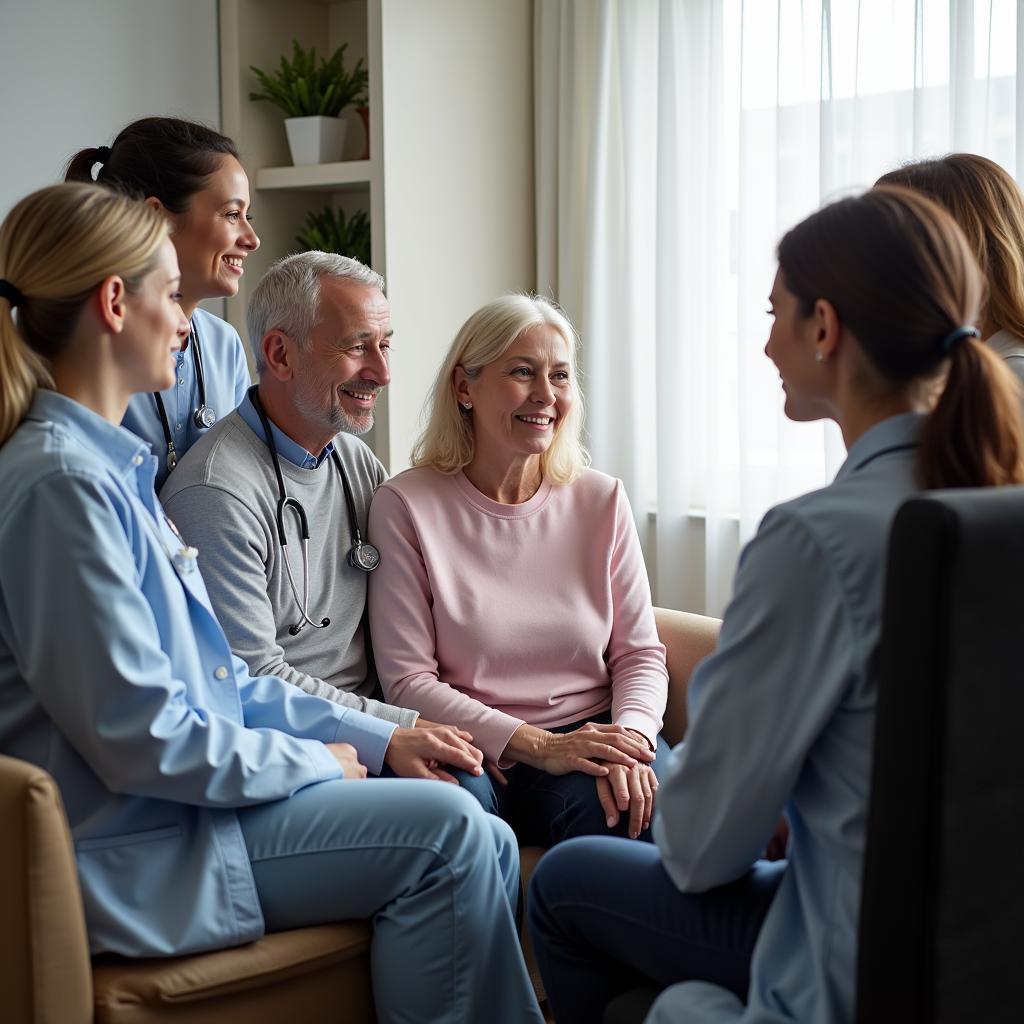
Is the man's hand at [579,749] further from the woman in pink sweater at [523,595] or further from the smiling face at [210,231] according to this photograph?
the smiling face at [210,231]

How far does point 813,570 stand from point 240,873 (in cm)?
92

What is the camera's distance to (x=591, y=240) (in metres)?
3.98

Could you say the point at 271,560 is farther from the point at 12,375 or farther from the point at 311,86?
the point at 311,86

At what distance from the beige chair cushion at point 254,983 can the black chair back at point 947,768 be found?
33.0 inches

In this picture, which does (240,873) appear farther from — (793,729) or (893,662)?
(893,662)

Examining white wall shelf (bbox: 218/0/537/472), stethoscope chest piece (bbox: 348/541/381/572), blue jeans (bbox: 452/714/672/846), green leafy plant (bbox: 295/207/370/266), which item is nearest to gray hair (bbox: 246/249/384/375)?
stethoscope chest piece (bbox: 348/541/381/572)

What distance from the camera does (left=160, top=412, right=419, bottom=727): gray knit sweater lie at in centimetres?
209

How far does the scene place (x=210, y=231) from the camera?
94.6 inches

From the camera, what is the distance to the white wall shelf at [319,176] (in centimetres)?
374

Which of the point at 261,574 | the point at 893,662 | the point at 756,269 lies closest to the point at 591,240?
the point at 756,269

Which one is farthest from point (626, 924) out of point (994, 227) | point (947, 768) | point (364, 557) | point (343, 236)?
point (343, 236)

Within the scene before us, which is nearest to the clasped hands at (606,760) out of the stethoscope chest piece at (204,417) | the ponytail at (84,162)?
the stethoscope chest piece at (204,417)

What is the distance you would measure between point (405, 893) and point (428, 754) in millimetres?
287

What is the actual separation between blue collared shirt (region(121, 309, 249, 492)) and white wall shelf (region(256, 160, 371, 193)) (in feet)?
4.09
